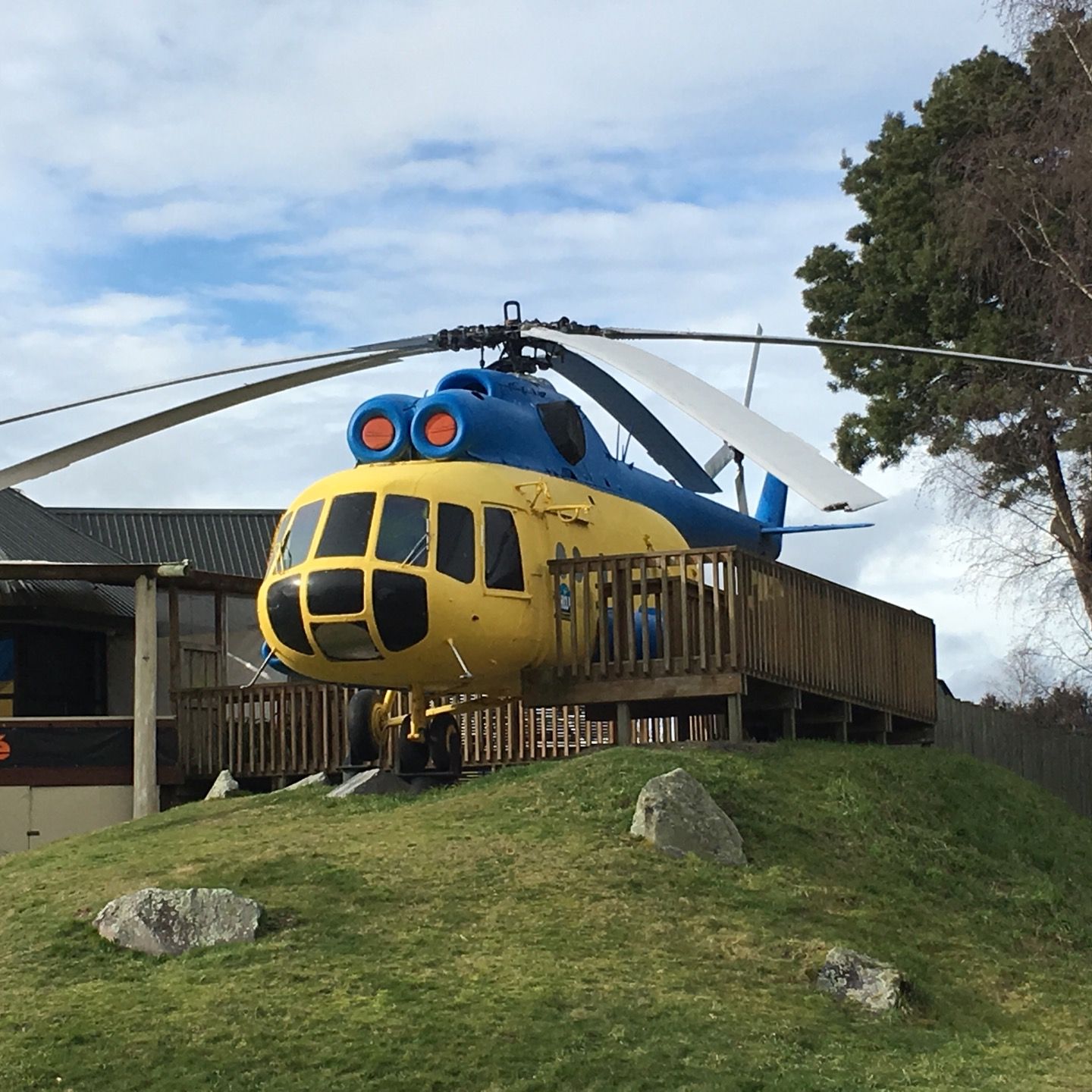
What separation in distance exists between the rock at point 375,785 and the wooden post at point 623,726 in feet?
6.69

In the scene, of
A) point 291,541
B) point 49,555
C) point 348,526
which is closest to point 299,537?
point 291,541

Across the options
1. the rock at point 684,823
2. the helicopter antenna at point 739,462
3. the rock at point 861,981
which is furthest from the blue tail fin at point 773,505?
the rock at point 861,981

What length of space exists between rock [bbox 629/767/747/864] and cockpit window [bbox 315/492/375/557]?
3.33 meters

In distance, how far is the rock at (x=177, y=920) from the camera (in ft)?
36.4

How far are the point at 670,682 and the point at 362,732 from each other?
9.69ft

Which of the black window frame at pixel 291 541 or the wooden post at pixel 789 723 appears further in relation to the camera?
the wooden post at pixel 789 723

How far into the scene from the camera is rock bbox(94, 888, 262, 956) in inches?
437

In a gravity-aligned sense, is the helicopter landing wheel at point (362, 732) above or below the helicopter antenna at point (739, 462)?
below

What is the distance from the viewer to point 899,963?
11773 millimetres

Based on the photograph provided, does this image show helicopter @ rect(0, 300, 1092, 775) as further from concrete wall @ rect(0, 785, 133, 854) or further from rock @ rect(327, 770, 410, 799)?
concrete wall @ rect(0, 785, 133, 854)

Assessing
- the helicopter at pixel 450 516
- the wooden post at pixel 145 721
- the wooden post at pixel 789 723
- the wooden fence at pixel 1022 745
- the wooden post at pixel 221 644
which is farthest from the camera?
the wooden fence at pixel 1022 745

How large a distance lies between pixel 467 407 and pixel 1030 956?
270 inches

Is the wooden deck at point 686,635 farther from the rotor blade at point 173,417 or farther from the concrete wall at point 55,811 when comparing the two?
the concrete wall at point 55,811

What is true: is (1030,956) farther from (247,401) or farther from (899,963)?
(247,401)
